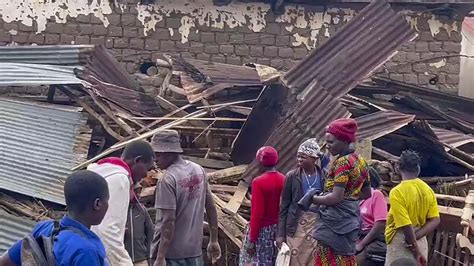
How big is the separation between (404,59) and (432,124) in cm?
268

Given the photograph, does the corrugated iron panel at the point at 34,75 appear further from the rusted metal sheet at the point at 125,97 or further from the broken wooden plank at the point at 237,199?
the broken wooden plank at the point at 237,199

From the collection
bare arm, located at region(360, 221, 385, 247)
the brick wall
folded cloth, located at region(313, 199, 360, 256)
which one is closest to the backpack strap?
folded cloth, located at region(313, 199, 360, 256)

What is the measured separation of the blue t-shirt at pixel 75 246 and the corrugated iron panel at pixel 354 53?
18.5ft

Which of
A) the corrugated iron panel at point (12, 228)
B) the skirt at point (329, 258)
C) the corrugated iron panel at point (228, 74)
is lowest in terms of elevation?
the corrugated iron panel at point (12, 228)

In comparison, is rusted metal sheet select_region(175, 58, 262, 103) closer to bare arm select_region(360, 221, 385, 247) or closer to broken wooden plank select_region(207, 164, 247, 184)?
broken wooden plank select_region(207, 164, 247, 184)

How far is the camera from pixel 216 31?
1241 centimetres

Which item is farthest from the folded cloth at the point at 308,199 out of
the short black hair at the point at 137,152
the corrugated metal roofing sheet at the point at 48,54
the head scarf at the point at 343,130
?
the corrugated metal roofing sheet at the point at 48,54

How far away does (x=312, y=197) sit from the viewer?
568cm

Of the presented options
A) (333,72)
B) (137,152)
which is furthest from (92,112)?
(137,152)

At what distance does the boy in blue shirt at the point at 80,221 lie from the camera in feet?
10.9

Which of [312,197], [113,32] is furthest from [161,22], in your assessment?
[312,197]

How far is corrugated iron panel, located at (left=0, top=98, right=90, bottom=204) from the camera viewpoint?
751 centimetres

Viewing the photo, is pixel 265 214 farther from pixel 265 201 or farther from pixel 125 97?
pixel 125 97

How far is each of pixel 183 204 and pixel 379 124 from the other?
11.5 ft
